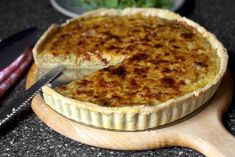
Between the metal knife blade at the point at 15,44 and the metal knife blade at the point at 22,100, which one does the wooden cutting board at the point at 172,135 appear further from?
the metal knife blade at the point at 15,44

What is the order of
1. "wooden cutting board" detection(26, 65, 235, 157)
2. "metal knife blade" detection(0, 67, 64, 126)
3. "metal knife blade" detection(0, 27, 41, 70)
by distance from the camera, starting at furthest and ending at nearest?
"metal knife blade" detection(0, 27, 41, 70) → "metal knife blade" detection(0, 67, 64, 126) → "wooden cutting board" detection(26, 65, 235, 157)

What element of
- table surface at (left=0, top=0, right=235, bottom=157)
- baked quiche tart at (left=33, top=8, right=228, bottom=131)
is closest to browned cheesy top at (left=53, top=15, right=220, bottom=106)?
baked quiche tart at (left=33, top=8, right=228, bottom=131)

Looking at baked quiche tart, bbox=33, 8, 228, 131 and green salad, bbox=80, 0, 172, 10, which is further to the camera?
green salad, bbox=80, 0, 172, 10

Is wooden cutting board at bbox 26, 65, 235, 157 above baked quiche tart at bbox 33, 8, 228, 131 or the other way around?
the other way around

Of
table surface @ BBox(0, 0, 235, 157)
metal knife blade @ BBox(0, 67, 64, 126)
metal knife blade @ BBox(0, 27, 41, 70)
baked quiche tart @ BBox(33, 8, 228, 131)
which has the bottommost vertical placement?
table surface @ BBox(0, 0, 235, 157)

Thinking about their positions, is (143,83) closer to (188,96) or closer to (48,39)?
(188,96)

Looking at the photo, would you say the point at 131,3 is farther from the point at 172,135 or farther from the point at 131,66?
the point at 172,135

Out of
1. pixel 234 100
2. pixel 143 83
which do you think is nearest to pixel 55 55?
pixel 143 83

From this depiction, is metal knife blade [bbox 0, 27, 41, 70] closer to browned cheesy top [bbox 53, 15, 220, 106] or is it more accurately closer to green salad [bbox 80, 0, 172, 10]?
browned cheesy top [bbox 53, 15, 220, 106]

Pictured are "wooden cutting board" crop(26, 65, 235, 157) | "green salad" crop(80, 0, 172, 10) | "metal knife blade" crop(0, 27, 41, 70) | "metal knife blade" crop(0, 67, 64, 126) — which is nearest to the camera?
"wooden cutting board" crop(26, 65, 235, 157)
